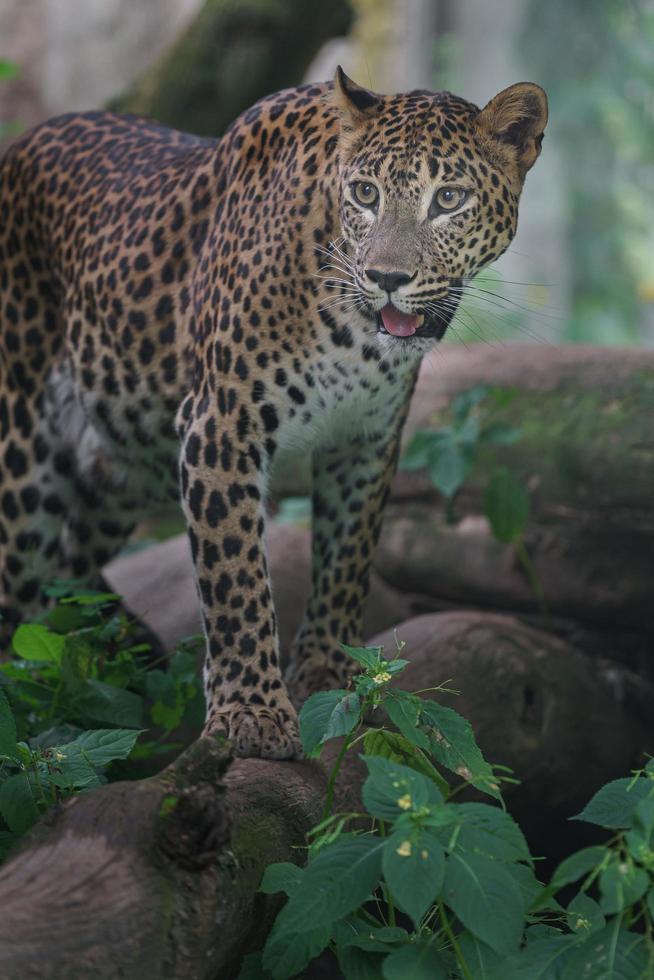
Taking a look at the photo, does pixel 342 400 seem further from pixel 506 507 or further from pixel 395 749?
pixel 506 507

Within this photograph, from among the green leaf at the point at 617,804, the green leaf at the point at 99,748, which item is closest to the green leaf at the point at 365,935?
the green leaf at the point at 617,804

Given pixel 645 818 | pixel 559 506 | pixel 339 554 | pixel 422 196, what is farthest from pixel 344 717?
pixel 559 506

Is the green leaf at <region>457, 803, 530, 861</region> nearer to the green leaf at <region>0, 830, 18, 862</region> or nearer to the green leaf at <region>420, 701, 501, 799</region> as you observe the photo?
the green leaf at <region>420, 701, 501, 799</region>

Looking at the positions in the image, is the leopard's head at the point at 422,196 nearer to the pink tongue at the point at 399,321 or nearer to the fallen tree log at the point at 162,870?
the pink tongue at the point at 399,321

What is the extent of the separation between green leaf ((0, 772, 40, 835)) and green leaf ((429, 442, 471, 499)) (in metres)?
3.07

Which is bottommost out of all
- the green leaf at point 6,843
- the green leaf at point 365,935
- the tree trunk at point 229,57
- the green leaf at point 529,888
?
the green leaf at point 6,843

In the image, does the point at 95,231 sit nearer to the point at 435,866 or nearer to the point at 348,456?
the point at 348,456

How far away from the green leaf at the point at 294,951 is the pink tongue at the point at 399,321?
188cm

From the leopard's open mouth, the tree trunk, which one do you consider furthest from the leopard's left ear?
the tree trunk

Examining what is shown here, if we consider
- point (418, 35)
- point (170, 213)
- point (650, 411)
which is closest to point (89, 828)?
point (170, 213)

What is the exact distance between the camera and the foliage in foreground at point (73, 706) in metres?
3.59

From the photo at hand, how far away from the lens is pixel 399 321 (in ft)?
14.0

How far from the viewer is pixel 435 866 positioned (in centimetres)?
289

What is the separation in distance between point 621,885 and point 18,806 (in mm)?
1576
